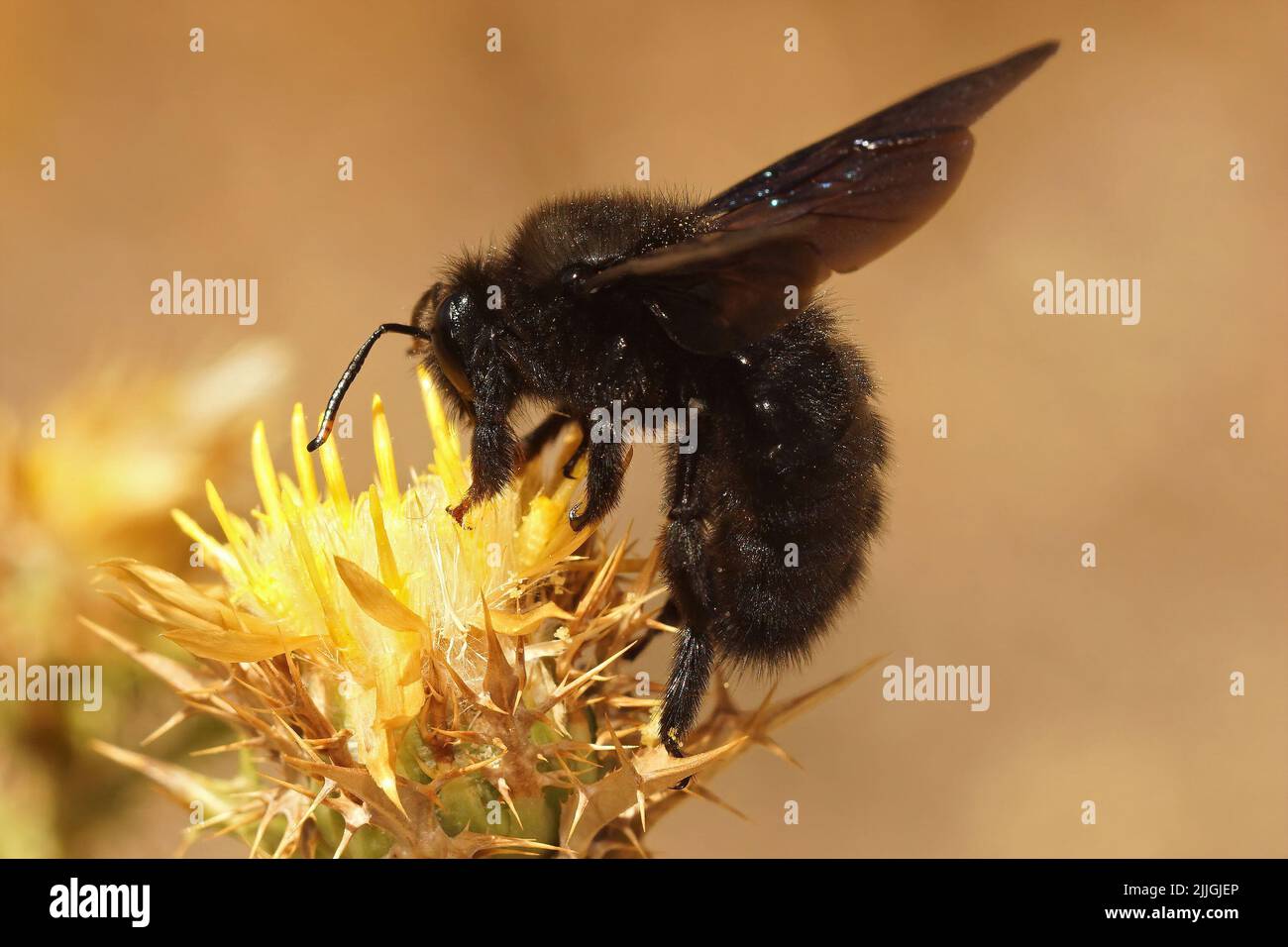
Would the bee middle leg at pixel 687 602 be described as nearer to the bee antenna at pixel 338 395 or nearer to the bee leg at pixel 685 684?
the bee leg at pixel 685 684

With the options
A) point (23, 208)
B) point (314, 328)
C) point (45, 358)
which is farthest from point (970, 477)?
point (23, 208)

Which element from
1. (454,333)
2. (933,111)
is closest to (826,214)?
(933,111)

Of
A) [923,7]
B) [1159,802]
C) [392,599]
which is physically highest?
[923,7]

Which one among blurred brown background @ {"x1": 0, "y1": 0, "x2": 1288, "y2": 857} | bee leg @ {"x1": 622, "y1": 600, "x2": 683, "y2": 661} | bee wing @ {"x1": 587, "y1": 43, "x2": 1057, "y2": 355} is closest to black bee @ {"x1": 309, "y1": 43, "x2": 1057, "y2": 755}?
bee wing @ {"x1": 587, "y1": 43, "x2": 1057, "y2": 355}

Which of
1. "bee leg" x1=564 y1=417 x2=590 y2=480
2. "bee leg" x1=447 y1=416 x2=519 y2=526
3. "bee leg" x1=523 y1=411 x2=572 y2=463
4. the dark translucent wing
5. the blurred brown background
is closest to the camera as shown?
the dark translucent wing

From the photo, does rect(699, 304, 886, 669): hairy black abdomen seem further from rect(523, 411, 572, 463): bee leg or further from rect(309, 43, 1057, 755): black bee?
rect(523, 411, 572, 463): bee leg

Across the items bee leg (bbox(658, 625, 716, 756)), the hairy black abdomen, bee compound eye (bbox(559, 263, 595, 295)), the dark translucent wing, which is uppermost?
the dark translucent wing
